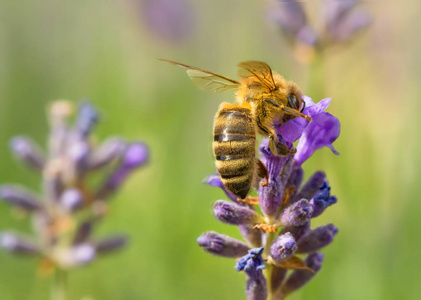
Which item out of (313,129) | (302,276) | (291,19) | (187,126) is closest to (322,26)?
(291,19)

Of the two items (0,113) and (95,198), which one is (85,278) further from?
(0,113)

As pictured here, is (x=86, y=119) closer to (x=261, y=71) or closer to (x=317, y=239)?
(x=261, y=71)

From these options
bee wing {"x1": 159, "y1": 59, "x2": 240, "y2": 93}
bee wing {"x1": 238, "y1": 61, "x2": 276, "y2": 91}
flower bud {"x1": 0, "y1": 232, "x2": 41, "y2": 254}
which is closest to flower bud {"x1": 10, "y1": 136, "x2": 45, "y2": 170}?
flower bud {"x1": 0, "y1": 232, "x2": 41, "y2": 254}

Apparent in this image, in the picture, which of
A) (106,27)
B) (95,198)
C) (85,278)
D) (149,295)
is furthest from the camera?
(106,27)

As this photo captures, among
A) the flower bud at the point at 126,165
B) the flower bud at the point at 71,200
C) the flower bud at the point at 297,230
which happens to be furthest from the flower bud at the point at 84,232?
the flower bud at the point at 297,230

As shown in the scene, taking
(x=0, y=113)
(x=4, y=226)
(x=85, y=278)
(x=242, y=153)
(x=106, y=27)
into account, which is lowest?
(x=242, y=153)

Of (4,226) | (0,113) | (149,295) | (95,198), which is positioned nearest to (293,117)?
(95,198)
